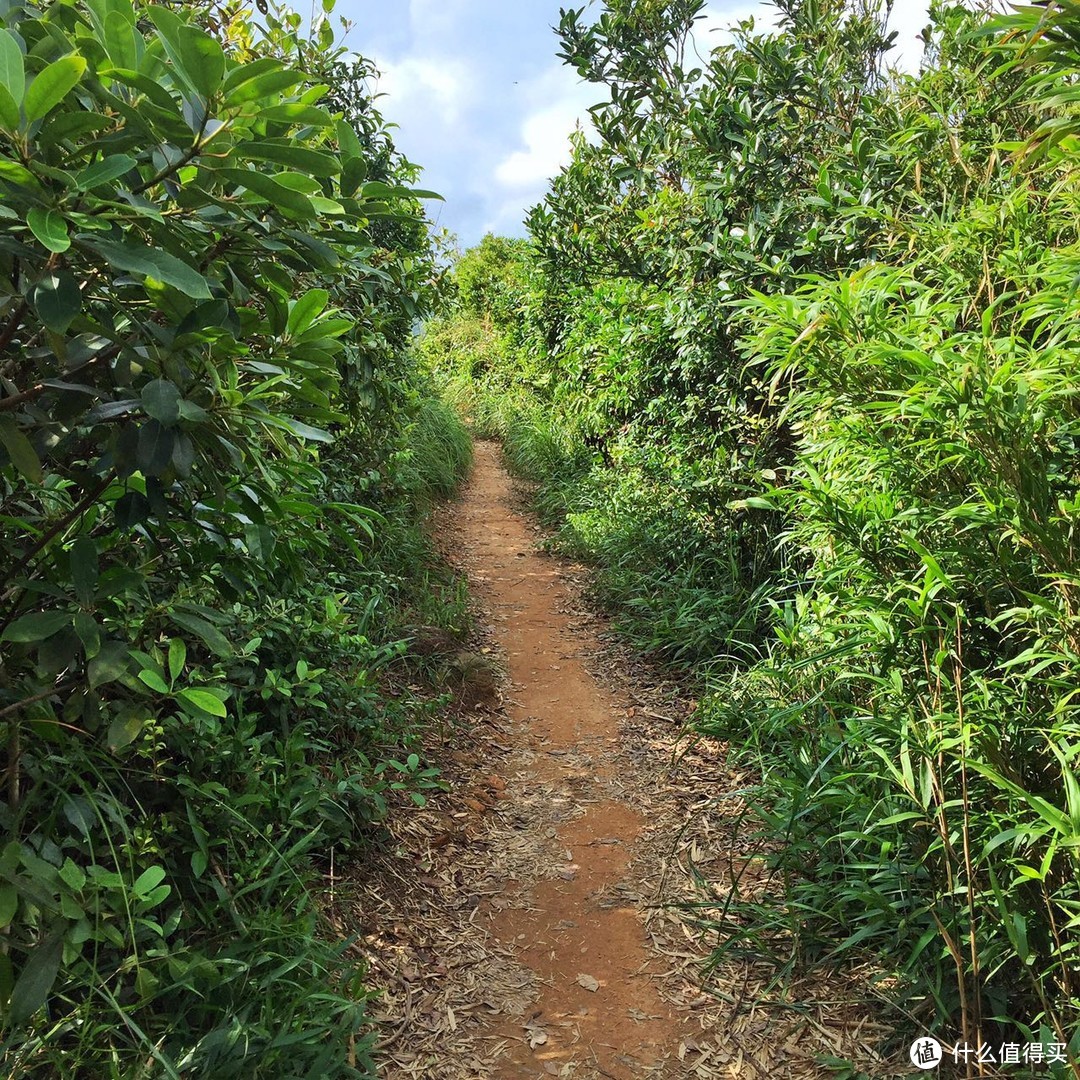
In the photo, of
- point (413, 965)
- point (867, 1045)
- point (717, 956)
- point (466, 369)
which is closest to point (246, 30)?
point (413, 965)

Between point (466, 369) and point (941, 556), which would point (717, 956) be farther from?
point (466, 369)

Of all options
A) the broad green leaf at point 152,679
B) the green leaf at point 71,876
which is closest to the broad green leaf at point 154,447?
the broad green leaf at point 152,679

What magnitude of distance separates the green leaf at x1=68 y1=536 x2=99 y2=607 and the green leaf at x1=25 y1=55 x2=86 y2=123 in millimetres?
744

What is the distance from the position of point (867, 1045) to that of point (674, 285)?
4.22 meters

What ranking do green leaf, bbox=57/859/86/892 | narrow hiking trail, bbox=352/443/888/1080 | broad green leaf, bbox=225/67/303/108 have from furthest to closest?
narrow hiking trail, bbox=352/443/888/1080
green leaf, bbox=57/859/86/892
broad green leaf, bbox=225/67/303/108

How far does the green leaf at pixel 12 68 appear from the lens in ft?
3.17

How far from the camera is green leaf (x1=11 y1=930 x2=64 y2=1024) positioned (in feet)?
4.37

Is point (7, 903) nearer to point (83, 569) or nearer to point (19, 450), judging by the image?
point (83, 569)

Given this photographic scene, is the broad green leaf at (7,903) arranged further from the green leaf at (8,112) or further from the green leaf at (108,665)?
the green leaf at (8,112)

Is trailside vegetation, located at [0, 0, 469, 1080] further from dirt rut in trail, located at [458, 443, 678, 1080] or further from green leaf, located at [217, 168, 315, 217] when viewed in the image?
dirt rut in trail, located at [458, 443, 678, 1080]

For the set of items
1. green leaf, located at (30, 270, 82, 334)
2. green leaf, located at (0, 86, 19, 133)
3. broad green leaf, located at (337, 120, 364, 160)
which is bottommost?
green leaf, located at (30, 270, 82, 334)

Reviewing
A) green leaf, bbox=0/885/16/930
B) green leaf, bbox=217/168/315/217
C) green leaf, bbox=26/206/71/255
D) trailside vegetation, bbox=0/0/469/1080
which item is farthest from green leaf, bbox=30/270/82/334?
green leaf, bbox=0/885/16/930

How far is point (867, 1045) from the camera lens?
1926 millimetres

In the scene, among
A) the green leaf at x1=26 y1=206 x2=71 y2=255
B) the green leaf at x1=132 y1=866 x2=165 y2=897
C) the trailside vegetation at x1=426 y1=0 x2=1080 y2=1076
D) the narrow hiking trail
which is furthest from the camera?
the narrow hiking trail
